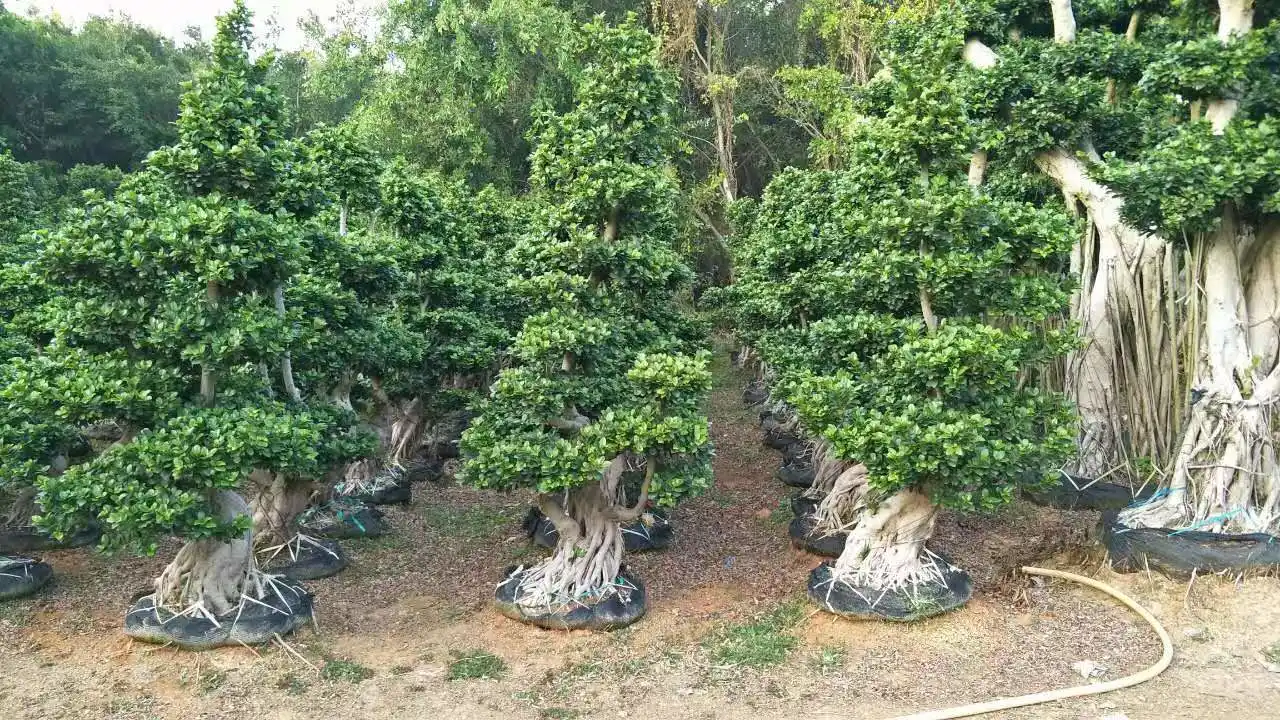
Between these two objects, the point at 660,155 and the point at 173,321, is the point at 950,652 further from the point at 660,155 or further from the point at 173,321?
the point at 173,321

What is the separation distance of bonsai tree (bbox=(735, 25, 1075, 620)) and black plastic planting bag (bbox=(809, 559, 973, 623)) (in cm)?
1

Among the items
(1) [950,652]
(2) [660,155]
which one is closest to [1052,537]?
(1) [950,652]

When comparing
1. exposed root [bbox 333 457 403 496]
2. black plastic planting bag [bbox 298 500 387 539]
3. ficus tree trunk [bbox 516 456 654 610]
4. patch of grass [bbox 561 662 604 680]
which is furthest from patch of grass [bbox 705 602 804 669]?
exposed root [bbox 333 457 403 496]

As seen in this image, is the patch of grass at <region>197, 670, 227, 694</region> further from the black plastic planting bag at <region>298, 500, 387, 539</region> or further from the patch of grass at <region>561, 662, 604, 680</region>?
the black plastic planting bag at <region>298, 500, 387, 539</region>

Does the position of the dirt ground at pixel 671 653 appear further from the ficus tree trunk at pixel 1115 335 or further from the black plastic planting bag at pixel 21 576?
the ficus tree trunk at pixel 1115 335

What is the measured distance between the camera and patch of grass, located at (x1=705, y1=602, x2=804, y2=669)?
606 centimetres

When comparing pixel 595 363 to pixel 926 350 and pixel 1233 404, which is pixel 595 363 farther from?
pixel 1233 404

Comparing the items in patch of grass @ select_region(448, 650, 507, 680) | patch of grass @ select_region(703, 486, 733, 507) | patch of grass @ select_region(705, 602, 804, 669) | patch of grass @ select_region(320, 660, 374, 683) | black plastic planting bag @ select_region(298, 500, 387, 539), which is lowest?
patch of grass @ select_region(705, 602, 804, 669)

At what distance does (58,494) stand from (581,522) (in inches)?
139

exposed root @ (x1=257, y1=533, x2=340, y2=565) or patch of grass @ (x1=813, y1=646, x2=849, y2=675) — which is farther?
exposed root @ (x1=257, y1=533, x2=340, y2=565)

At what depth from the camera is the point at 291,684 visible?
574 cm

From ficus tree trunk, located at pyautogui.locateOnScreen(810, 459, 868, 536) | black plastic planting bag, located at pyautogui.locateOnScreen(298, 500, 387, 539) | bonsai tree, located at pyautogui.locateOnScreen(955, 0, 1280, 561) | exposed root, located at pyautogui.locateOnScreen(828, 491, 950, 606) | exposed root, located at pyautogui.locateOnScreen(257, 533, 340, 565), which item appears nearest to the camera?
exposed root, located at pyautogui.locateOnScreen(828, 491, 950, 606)

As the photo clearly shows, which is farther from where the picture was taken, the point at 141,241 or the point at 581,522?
the point at 581,522

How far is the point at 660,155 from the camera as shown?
284 inches
